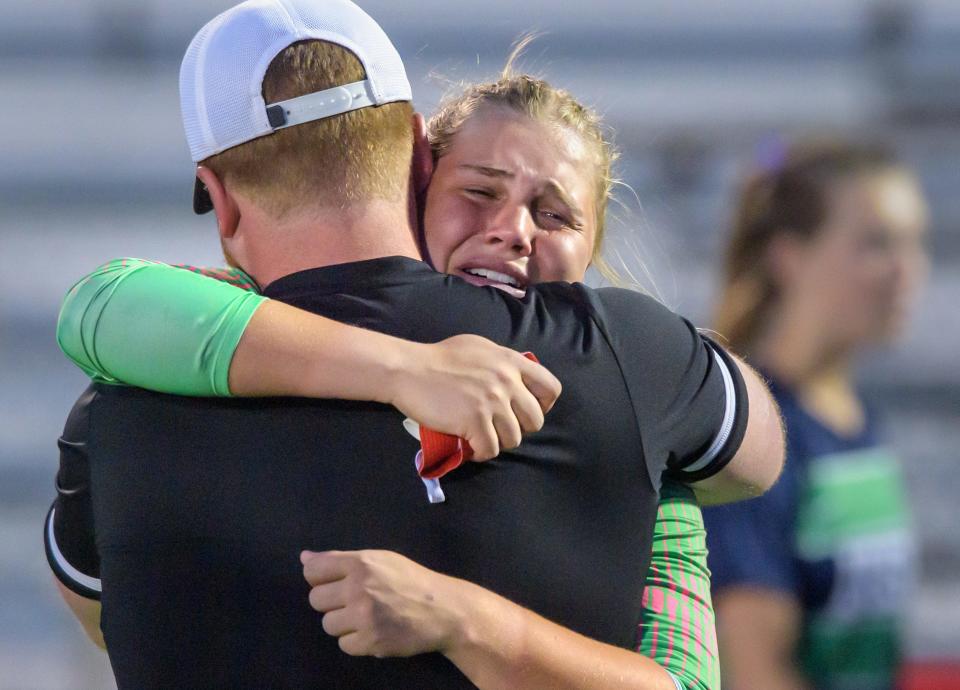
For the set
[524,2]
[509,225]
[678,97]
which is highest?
[524,2]

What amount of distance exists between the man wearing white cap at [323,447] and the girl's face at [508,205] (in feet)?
0.63

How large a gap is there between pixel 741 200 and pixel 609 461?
145cm

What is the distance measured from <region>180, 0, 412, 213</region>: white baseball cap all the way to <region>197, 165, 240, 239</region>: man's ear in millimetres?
17

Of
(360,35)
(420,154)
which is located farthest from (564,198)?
(360,35)

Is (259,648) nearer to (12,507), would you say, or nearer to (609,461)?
(609,461)

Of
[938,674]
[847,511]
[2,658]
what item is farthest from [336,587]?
[2,658]

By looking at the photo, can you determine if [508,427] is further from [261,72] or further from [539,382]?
[261,72]

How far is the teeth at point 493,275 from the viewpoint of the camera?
138cm

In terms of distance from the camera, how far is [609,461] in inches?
43.5

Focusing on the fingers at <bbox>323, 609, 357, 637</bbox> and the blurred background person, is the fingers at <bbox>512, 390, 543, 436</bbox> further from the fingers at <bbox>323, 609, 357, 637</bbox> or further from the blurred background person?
the blurred background person

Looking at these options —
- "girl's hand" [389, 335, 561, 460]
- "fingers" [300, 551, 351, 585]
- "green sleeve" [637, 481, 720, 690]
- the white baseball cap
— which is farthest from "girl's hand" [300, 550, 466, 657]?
the white baseball cap

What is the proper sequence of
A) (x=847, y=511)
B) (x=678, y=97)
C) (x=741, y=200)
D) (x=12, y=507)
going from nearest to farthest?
(x=847, y=511) < (x=741, y=200) < (x=12, y=507) < (x=678, y=97)

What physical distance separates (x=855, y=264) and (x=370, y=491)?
1.55 m

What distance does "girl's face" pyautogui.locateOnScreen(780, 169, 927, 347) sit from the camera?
2379mm
